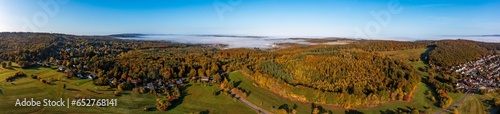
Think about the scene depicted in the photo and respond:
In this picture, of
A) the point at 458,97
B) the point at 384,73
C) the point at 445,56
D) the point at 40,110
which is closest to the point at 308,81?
the point at 384,73

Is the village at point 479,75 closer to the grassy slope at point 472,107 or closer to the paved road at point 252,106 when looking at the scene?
the grassy slope at point 472,107

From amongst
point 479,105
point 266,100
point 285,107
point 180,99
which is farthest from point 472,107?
point 180,99

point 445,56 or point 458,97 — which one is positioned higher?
point 445,56

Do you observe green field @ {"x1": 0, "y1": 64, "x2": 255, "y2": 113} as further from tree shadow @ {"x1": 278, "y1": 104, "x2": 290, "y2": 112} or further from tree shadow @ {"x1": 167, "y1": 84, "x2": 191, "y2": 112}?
tree shadow @ {"x1": 278, "y1": 104, "x2": 290, "y2": 112}

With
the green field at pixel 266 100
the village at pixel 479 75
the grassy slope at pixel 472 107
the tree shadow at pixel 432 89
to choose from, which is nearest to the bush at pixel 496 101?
the grassy slope at pixel 472 107

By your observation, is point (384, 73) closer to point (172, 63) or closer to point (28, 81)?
point (172, 63)

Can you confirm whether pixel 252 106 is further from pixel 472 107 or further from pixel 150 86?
pixel 472 107
